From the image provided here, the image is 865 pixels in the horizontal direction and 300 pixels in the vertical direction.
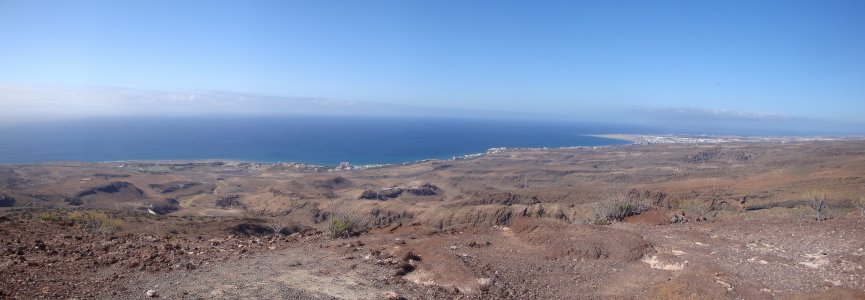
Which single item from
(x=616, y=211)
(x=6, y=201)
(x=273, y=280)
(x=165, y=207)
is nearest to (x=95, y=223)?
(x=273, y=280)

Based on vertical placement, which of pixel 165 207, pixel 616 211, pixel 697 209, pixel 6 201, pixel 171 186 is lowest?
pixel 171 186

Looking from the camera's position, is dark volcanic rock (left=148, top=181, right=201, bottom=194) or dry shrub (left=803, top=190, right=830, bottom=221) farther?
dark volcanic rock (left=148, top=181, right=201, bottom=194)

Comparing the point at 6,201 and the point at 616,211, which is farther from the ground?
the point at 616,211

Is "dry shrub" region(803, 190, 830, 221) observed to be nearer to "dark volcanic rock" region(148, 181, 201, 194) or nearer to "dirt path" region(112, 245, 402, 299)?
"dirt path" region(112, 245, 402, 299)

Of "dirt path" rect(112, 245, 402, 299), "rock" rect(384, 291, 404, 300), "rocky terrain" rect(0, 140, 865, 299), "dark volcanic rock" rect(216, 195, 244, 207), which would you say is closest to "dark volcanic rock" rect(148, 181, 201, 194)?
"dark volcanic rock" rect(216, 195, 244, 207)

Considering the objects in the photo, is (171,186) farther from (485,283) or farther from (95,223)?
(485,283)

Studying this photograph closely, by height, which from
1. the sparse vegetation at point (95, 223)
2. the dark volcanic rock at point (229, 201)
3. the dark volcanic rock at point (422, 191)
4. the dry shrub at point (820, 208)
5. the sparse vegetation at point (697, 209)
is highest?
the dry shrub at point (820, 208)

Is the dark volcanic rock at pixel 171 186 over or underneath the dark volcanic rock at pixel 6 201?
underneath

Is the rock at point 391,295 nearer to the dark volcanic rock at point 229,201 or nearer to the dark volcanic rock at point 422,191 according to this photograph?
the dark volcanic rock at point 229,201

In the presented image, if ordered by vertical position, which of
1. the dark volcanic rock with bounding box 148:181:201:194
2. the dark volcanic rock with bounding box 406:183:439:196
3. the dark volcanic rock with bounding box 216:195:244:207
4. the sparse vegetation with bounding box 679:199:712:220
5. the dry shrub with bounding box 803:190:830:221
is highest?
the dry shrub with bounding box 803:190:830:221

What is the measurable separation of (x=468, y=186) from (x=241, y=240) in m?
56.0

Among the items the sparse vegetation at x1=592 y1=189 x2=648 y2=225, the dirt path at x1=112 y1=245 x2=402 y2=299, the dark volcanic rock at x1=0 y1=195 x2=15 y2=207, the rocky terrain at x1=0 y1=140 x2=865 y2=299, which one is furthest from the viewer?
the dark volcanic rock at x1=0 y1=195 x2=15 y2=207

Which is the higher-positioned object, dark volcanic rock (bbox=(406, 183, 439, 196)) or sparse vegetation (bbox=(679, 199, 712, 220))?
sparse vegetation (bbox=(679, 199, 712, 220))

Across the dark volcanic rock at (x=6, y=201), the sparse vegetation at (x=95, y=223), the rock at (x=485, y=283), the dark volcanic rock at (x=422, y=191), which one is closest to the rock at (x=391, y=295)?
the rock at (x=485, y=283)
